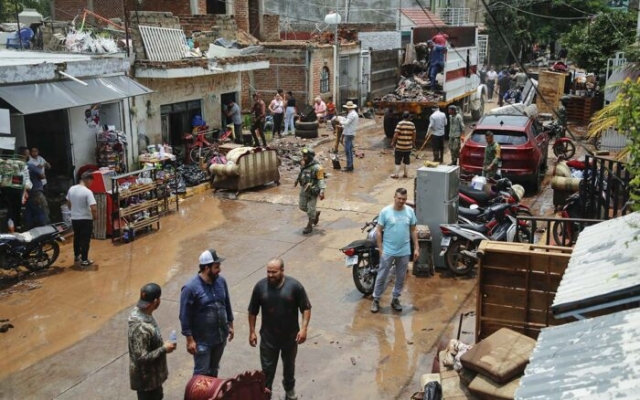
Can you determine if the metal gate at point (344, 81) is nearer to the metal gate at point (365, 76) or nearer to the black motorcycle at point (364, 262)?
the metal gate at point (365, 76)

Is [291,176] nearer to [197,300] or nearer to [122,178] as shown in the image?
[122,178]

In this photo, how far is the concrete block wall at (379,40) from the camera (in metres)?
31.0

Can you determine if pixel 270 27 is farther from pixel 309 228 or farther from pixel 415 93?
pixel 309 228

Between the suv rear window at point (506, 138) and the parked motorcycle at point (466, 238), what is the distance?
178 inches

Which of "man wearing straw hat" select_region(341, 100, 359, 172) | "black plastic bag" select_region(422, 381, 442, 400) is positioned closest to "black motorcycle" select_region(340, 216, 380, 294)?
"black plastic bag" select_region(422, 381, 442, 400)

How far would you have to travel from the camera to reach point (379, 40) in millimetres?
32094

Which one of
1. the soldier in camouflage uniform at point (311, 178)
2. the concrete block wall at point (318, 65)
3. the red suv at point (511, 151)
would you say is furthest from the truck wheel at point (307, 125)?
the soldier in camouflage uniform at point (311, 178)

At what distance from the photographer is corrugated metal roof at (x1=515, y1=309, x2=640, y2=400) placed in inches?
135

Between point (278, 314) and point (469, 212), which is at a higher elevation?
point (278, 314)

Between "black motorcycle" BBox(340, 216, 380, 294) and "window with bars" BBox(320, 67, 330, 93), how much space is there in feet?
57.3

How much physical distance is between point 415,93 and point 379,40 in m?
11.8

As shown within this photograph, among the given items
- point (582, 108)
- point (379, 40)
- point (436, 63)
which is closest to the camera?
point (436, 63)

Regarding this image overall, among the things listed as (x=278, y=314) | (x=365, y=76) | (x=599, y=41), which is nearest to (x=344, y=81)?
(x=365, y=76)

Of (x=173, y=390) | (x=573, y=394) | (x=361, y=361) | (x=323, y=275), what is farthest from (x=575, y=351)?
(x=323, y=275)
